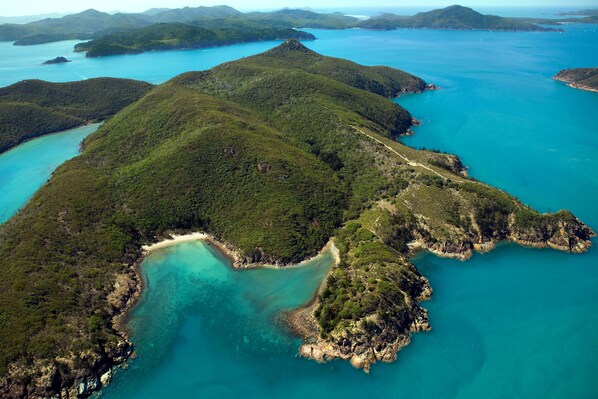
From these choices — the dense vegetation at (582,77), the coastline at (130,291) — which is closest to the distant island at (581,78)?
the dense vegetation at (582,77)

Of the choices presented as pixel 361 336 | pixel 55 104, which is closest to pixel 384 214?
pixel 361 336

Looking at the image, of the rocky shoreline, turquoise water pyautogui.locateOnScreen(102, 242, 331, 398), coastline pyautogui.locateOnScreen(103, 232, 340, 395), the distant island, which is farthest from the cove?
the distant island

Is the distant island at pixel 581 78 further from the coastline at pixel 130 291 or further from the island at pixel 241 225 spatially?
the coastline at pixel 130 291

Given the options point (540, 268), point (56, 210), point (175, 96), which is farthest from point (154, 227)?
point (540, 268)

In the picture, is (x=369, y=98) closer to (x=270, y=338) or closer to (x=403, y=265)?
(x=403, y=265)

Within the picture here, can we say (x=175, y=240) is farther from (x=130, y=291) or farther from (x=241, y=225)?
(x=130, y=291)

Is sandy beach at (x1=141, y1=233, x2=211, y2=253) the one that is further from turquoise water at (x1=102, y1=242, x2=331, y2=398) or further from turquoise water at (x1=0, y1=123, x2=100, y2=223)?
turquoise water at (x1=0, y1=123, x2=100, y2=223)
